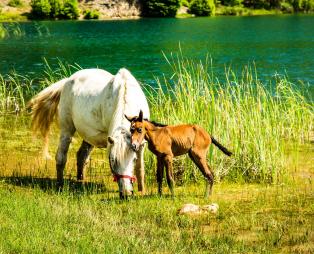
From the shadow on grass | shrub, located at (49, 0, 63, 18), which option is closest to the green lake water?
the shadow on grass

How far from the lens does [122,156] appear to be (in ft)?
28.3

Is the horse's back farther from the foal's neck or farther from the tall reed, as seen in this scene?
the tall reed

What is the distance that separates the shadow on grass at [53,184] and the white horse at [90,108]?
221mm

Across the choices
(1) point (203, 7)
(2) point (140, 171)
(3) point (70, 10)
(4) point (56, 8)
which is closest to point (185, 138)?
(2) point (140, 171)

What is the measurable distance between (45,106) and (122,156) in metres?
3.57

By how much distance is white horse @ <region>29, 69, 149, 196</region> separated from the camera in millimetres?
9383

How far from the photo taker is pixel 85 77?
1080 cm

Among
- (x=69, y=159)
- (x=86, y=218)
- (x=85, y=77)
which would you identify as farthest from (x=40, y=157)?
(x=86, y=218)

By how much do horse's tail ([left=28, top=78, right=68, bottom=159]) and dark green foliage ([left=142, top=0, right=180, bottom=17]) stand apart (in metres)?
108

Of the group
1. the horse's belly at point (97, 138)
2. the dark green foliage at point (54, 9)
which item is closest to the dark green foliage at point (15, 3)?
the dark green foliage at point (54, 9)

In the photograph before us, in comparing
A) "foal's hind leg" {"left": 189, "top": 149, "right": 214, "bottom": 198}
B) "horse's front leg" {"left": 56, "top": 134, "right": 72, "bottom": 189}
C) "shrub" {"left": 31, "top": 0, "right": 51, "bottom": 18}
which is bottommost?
"shrub" {"left": 31, "top": 0, "right": 51, "bottom": 18}

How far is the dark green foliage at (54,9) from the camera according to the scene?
10638 centimetres

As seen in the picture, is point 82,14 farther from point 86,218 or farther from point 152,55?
point 86,218

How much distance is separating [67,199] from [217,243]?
262 cm
